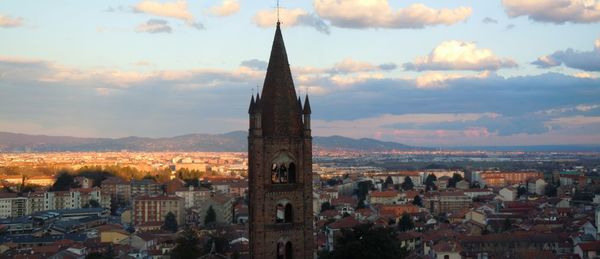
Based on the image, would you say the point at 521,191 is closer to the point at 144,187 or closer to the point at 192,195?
the point at 192,195

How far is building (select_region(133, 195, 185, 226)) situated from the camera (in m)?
90.9

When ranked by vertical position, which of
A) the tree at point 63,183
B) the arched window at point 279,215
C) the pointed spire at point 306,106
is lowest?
the tree at point 63,183

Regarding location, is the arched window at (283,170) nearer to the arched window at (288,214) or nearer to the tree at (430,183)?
the arched window at (288,214)

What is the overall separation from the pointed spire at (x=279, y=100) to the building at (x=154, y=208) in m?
64.9

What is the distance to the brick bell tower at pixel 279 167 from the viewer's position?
1129 inches

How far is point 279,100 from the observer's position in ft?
94.7

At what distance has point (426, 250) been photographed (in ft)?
205

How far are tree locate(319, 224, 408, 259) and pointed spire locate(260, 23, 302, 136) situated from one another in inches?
518

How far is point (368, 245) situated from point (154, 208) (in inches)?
2218

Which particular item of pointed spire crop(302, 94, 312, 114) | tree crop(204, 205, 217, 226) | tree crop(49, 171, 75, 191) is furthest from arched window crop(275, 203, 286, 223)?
tree crop(49, 171, 75, 191)

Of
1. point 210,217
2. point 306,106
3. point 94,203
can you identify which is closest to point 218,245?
point 210,217

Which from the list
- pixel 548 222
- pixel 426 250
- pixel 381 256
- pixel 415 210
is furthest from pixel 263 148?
pixel 415 210

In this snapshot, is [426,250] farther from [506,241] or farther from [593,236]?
[593,236]

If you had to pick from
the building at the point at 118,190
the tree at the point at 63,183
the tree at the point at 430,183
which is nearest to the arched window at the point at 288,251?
the building at the point at 118,190
